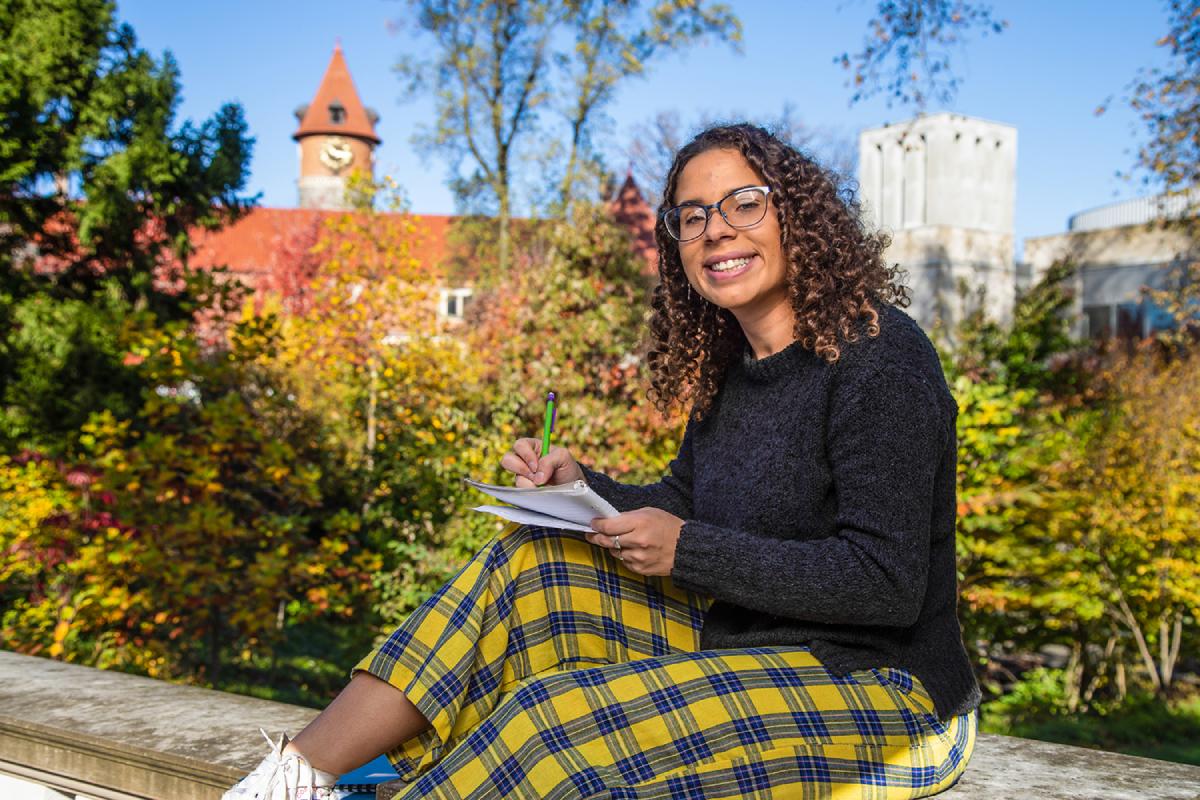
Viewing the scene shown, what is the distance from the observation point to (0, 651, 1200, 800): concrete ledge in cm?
181

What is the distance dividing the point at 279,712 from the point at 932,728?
148 cm

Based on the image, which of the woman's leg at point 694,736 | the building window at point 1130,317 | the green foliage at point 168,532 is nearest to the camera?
the woman's leg at point 694,736

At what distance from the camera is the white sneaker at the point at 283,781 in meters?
1.63

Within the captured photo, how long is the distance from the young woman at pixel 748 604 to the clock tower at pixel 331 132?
42.4 m

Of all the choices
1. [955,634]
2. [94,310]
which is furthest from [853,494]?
[94,310]

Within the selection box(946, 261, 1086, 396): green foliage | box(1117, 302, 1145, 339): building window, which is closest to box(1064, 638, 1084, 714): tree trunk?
box(946, 261, 1086, 396): green foliage

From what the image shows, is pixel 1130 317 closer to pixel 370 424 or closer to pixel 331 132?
pixel 370 424

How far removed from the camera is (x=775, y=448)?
1.74 m

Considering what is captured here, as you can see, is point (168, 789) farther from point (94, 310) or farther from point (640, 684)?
point (94, 310)

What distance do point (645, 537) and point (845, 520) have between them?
11.8 inches

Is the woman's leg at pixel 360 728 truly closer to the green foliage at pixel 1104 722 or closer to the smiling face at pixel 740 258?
the smiling face at pixel 740 258

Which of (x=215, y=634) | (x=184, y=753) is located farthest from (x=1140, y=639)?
(x=184, y=753)

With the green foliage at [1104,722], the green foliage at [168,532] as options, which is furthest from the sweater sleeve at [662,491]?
the green foliage at [1104,722]

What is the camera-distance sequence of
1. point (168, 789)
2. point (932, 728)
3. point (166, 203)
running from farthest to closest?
point (166, 203)
point (168, 789)
point (932, 728)
